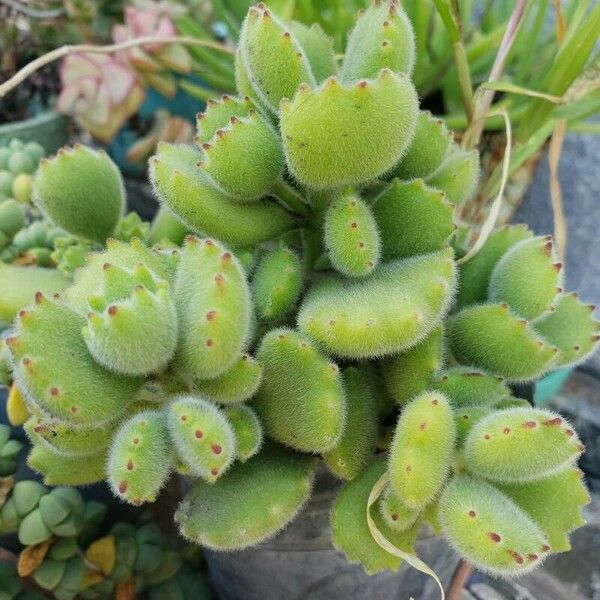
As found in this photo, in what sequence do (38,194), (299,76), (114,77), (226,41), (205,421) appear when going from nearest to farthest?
(205,421)
(299,76)
(38,194)
(114,77)
(226,41)

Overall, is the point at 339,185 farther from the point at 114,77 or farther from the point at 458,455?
the point at 114,77

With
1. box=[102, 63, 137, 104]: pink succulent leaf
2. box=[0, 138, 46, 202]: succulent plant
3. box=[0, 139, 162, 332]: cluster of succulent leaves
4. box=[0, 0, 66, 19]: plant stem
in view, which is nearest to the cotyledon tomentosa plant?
box=[0, 139, 162, 332]: cluster of succulent leaves

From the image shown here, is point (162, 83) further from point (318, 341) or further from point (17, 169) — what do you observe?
point (318, 341)

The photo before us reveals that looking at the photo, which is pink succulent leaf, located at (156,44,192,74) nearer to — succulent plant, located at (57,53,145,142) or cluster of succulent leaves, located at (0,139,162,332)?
succulent plant, located at (57,53,145,142)

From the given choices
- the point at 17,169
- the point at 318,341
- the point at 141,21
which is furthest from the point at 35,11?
the point at 318,341

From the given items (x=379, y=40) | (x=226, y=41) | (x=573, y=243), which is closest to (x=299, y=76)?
(x=379, y=40)

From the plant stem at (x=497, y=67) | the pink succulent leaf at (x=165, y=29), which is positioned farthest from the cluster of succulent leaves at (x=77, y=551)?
the pink succulent leaf at (x=165, y=29)

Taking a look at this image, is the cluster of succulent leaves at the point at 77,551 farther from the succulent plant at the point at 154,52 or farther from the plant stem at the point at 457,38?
the succulent plant at the point at 154,52
